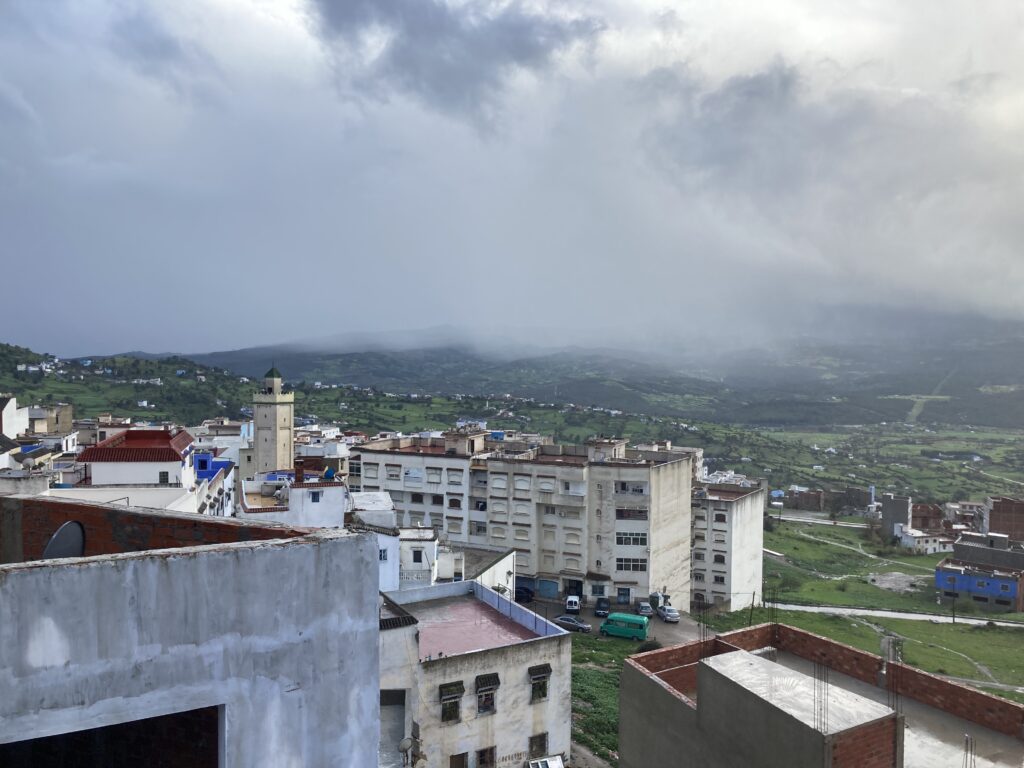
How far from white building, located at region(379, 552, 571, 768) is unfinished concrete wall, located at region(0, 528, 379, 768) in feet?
45.9

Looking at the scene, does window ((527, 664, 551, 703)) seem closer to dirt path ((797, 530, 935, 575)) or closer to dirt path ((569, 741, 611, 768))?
dirt path ((569, 741, 611, 768))

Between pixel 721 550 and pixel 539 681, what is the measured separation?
3641cm

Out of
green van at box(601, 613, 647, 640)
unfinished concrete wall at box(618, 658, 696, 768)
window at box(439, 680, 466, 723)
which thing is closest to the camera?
unfinished concrete wall at box(618, 658, 696, 768)

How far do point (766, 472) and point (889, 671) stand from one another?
13144cm

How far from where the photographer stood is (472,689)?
20109mm

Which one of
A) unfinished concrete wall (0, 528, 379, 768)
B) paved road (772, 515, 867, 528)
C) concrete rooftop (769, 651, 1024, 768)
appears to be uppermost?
unfinished concrete wall (0, 528, 379, 768)

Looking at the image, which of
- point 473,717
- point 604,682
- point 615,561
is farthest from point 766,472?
point 473,717

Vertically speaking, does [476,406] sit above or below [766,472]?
above

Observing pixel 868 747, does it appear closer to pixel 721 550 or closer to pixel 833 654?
pixel 833 654

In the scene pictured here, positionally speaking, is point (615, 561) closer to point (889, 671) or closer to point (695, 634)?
point (695, 634)

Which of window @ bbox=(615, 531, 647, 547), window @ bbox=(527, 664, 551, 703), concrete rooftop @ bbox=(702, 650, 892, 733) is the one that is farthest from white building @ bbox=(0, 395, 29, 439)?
concrete rooftop @ bbox=(702, 650, 892, 733)

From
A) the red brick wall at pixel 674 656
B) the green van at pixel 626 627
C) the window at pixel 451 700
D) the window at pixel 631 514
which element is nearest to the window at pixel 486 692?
the window at pixel 451 700

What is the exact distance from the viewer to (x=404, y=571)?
30219 millimetres

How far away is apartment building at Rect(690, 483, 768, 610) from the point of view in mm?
53781
